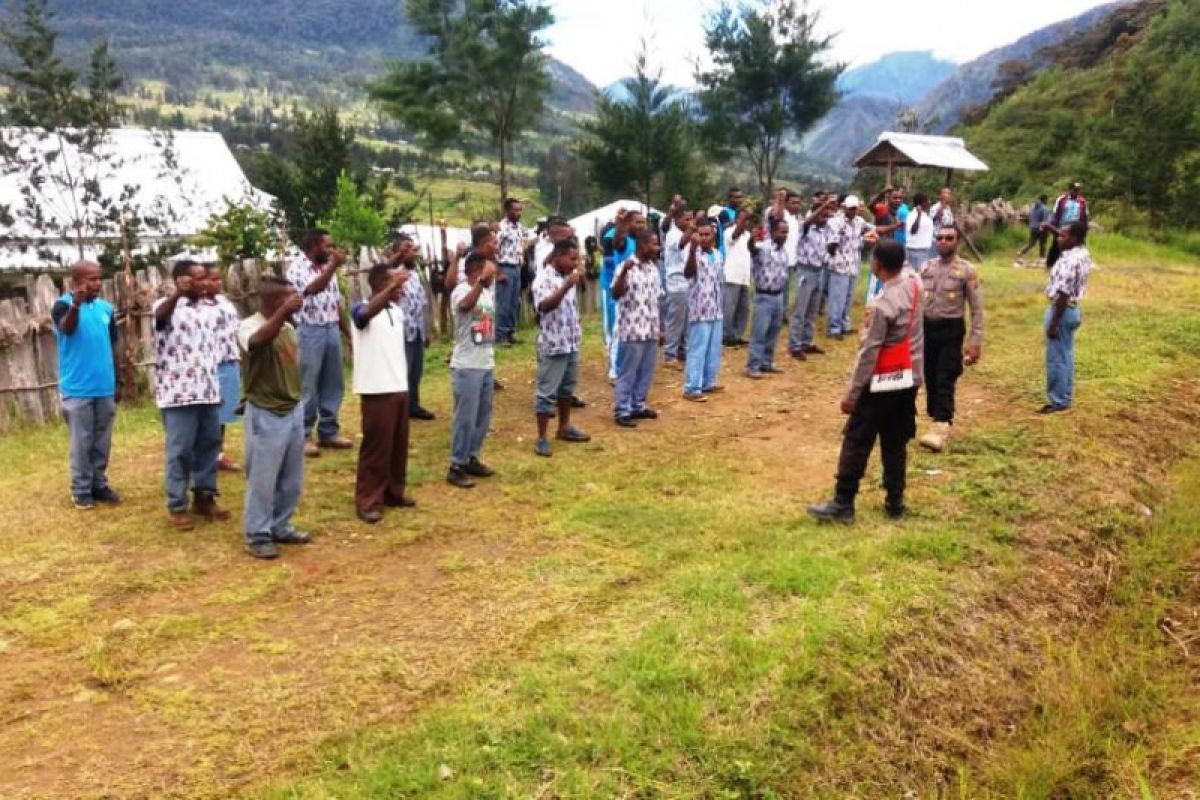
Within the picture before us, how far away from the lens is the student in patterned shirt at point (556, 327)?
22.7 ft

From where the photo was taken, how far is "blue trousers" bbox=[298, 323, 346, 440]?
696 centimetres

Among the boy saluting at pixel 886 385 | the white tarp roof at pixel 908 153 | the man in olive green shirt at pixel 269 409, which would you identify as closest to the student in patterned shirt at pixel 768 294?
the boy saluting at pixel 886 385

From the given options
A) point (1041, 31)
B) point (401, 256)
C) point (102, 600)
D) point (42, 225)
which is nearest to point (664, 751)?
point (102, 600)

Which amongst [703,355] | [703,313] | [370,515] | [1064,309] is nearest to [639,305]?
[703,313]

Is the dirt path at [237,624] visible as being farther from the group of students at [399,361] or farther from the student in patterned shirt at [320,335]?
the student in patterned shirt at [320,335]

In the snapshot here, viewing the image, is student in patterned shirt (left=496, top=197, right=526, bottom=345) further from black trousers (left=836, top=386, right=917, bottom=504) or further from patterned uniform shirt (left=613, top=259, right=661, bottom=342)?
black trousers (left=836, top=386, right=917, bottom=504)

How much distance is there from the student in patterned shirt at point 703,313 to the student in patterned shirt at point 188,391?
4.30 metres

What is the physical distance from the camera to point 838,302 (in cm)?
1174

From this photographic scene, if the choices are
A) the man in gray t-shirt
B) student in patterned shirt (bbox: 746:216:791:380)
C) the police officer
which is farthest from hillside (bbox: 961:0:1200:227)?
the man in gray t-shirt

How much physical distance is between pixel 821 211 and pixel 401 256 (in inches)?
221

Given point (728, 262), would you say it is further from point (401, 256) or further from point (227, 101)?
point (227, 101)

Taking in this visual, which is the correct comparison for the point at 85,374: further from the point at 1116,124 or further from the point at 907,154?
the point at 1116,124

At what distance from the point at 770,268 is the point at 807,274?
1310mm

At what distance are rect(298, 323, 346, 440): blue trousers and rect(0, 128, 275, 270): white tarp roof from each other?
367 inches
